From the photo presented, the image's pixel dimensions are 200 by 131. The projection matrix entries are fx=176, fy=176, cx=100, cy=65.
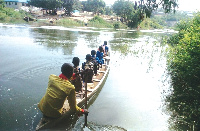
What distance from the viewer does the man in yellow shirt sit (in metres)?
3.80

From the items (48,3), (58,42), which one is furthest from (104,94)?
(48,3)

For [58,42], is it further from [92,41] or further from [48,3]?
[48,3]

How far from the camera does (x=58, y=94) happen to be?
3859 millimetres

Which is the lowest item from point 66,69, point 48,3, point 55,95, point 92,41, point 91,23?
point 55,95

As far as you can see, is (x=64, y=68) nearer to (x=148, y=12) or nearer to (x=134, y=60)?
(x=148, y=12)

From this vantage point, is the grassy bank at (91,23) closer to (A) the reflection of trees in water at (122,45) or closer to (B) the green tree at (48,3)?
(B) the green tree at (48,3)

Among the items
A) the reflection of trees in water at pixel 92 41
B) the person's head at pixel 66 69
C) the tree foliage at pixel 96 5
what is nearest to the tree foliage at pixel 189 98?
the person's head at pixel 66 69

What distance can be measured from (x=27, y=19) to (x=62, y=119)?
140 ft

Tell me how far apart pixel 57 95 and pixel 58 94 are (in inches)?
1.6

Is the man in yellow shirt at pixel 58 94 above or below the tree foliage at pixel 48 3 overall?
below

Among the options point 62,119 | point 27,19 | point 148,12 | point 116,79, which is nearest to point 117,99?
point 116,79

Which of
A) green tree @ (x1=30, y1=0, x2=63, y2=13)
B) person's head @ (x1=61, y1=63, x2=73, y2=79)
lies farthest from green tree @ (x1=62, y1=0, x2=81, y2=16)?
person's head @ (x1=61, y1=63, x2=73, y2=79)

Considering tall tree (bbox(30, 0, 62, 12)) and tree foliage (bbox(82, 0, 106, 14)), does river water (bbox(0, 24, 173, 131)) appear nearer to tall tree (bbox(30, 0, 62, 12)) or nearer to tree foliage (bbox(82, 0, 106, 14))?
tall tree (bbox(30, 0, 62, 12))

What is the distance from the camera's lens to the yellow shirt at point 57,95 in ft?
12.4
